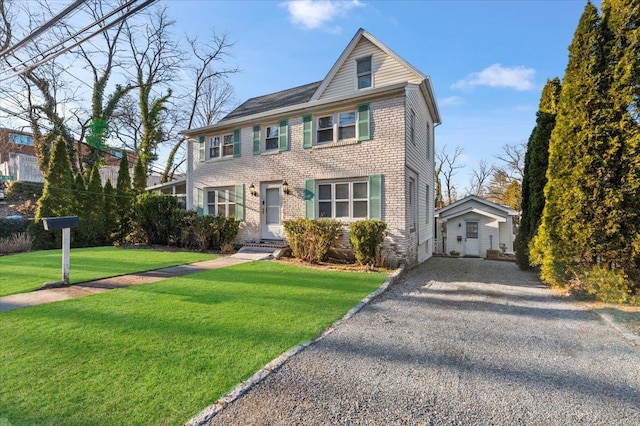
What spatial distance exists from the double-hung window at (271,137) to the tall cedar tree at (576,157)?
8.33m

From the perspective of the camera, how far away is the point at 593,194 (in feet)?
18.0

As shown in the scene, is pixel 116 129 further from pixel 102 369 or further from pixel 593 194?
pixel 593 194

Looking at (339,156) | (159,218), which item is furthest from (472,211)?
(159,218)

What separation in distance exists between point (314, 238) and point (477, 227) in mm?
13548

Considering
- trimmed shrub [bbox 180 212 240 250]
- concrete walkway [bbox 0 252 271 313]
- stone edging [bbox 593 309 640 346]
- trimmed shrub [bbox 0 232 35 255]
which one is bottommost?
stone edging [bbox 593 309 640 346]

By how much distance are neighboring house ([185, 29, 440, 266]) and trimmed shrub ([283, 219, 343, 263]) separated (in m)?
0.71

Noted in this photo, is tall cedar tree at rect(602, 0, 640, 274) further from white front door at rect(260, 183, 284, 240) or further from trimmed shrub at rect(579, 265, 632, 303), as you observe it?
white front door at rect(260, 183, 284, 240)

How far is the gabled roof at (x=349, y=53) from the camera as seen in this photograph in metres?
10.4

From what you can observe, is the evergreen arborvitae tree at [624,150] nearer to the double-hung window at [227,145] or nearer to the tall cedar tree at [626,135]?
the tall cedar tree at [626,135]

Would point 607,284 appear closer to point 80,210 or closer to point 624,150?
point 624,150

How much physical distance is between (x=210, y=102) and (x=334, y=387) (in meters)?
30.6

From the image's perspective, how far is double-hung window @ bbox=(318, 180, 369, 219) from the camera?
372 inches

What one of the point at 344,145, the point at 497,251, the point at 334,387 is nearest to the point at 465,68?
the point at 344,145

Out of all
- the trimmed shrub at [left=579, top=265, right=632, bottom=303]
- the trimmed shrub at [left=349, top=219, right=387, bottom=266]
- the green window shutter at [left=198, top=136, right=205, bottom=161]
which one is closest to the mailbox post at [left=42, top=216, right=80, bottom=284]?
the trimmed shrub at [left=349, top=219, right=387, bottom=266]
